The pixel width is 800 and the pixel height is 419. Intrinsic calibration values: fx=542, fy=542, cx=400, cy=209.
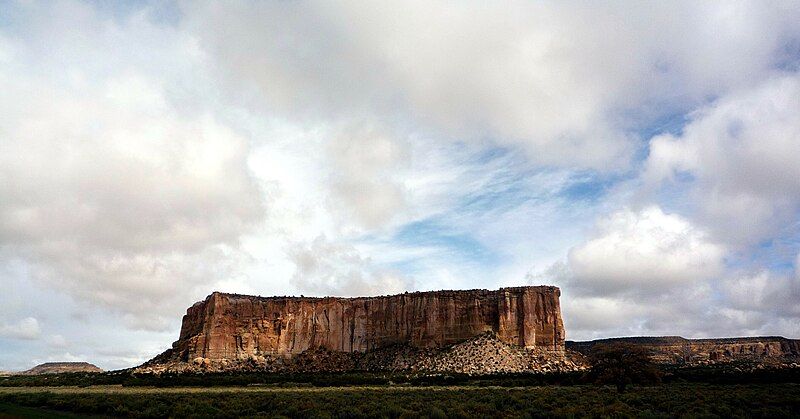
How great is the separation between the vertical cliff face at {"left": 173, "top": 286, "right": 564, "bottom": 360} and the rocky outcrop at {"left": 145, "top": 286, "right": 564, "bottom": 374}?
15 cm

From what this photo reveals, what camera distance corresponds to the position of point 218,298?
8638 cm

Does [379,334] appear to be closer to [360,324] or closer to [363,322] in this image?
[363,322]

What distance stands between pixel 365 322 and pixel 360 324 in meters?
0.94

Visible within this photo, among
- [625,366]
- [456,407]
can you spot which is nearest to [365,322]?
[625,366]

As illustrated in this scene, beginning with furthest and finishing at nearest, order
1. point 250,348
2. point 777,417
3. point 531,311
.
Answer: point 250,348 → point 531,311 → point 777,417

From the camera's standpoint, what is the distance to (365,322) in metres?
89.5

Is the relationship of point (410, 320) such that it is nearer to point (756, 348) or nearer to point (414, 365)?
point (414, 365)

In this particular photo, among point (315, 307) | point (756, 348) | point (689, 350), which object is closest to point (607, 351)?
point (315, 307)

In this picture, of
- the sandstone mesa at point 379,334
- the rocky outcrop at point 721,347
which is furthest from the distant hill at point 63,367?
the rocky outcrop at point 721,347

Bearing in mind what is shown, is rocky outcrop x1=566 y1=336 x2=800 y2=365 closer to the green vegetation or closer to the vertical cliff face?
the vertical cliff face

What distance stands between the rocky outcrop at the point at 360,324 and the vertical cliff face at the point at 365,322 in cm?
15

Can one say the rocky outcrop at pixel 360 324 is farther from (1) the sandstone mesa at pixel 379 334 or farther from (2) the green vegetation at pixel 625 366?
(2) the green vegetation at pixel 625 366

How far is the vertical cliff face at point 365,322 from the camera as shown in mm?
79562

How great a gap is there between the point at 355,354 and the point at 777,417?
236ft
